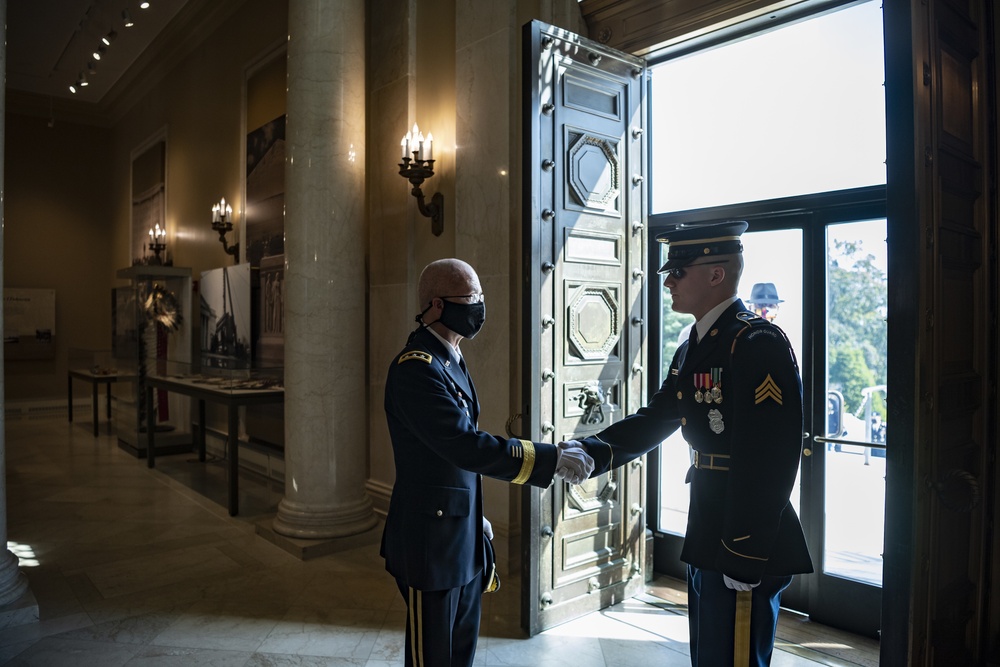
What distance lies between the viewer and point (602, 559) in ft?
13.0

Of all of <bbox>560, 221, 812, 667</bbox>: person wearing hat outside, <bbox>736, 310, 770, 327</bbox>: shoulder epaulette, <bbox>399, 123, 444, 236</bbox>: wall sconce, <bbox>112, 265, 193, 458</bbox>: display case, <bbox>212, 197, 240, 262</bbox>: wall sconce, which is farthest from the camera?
<bbox>112, 265, 193, 458</bbox>: display case

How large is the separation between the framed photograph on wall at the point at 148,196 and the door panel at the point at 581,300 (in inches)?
344

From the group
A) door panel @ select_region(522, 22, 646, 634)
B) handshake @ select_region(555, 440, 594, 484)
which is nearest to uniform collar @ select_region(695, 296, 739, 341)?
handshake @ select_region(555, 440, 594, 484)

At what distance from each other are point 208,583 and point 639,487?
9.57 ft

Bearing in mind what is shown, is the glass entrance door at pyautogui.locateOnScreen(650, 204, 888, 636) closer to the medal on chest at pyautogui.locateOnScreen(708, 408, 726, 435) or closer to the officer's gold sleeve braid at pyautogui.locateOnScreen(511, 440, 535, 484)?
the medal on chest at pyautogui.locateOnScreen(708, 408, 726, 435)

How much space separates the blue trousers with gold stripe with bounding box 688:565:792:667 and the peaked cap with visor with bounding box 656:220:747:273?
1.14 metres

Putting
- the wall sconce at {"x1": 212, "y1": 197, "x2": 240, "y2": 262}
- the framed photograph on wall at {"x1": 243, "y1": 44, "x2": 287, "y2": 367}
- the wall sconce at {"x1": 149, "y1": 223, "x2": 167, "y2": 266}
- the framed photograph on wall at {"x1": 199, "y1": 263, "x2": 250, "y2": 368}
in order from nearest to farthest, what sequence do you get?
the framed photograph on wall at {"x1": 243, "y1": 44, "x2": 287, "y2": 367} < the framed photograph on wall at {"x1": 199, "y1": 263, "x2": 250, "y2": 368} < the wall sconce at {"x1": 212, "y1": 197, "x2": 240, "y2": 262} < the wall sconce at {"x1": 149, "y1": 223, "x2": 167, "y2": 266}

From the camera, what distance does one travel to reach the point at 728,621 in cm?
230

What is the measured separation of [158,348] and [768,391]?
8745mm

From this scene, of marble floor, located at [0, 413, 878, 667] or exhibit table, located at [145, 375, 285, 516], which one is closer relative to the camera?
marble floor, located at [0, 413, 878, 667]

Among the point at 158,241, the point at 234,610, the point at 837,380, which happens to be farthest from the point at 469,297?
the point at 158,241

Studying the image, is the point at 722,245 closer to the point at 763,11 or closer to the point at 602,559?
the point at 763,11

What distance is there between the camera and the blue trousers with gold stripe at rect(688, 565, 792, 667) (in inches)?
89.8

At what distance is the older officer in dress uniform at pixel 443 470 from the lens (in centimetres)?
235
